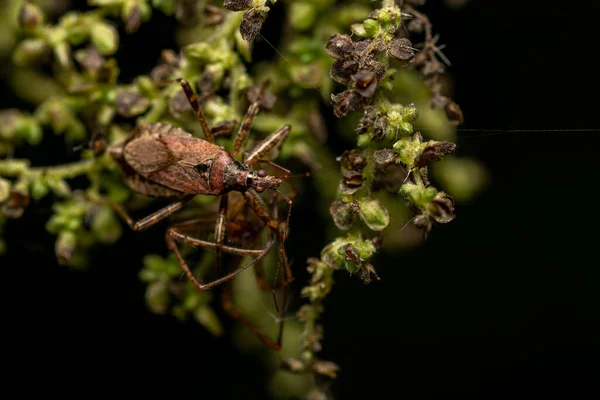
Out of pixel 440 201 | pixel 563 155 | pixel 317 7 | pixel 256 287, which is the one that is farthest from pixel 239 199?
pixel 563 155

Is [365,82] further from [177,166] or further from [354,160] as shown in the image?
[177,166]

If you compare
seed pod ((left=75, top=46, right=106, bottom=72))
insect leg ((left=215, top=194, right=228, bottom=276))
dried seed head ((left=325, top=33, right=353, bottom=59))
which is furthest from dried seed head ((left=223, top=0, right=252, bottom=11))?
insect leg ((left=215, top=194, right=228, bottom=276))

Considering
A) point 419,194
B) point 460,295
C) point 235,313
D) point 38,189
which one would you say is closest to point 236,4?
point 419,194

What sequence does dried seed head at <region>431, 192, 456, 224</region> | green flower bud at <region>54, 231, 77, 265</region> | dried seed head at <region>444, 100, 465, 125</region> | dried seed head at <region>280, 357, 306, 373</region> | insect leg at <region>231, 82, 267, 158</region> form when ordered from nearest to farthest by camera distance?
dried seed head at <region>431, 192, 456, 224</region> → dried seed head at <region>444, 100, 465, 125</region> → dried seed head at <region>280, 357, 306, 373</region> → insect leg at <region>231, 82, 267, 158</region> → green flower bud at <region>54, 231, 77, 265</region>

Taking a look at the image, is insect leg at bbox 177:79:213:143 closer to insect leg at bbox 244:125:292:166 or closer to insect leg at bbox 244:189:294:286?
insect leg at bbox 244:125:292:166

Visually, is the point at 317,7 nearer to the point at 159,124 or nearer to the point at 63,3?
the point at 159,124

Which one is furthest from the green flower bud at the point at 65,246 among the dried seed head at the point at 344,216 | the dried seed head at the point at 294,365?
the dried seed head at the point at 344,216
